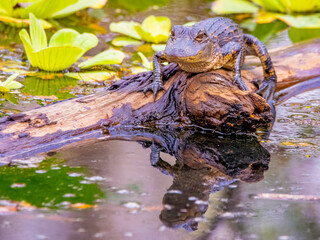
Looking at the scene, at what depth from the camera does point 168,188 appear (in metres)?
3.17

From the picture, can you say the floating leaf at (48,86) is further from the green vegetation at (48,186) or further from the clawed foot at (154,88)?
the green vegetation at (48,186)

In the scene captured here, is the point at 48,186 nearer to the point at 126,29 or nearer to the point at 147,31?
the point at 147,31

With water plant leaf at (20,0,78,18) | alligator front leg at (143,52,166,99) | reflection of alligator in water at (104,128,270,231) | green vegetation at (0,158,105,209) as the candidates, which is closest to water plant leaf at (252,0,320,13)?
water plant leaf at (20,0,78,18)

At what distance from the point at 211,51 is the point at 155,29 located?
2629 mm

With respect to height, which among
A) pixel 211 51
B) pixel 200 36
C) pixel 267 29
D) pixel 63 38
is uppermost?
pixel 200 36

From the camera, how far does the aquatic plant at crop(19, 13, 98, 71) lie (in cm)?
498

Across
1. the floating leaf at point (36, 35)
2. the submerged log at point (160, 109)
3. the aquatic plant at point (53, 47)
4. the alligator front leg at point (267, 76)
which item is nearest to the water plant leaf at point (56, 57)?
the aquatic plant at point (53, 47)

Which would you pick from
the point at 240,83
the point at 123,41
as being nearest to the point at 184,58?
the point at 240,83

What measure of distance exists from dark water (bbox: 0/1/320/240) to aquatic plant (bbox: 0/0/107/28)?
11.6 ft

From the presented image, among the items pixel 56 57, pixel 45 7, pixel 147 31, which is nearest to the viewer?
pixel 56 57

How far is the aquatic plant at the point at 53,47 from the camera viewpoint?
4.98 m

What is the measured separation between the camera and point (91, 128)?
395cm

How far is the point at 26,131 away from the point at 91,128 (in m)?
0.57

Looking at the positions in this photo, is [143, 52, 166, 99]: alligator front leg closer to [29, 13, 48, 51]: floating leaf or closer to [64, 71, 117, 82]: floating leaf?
[64, 71, 117, 82]: floating leaf
